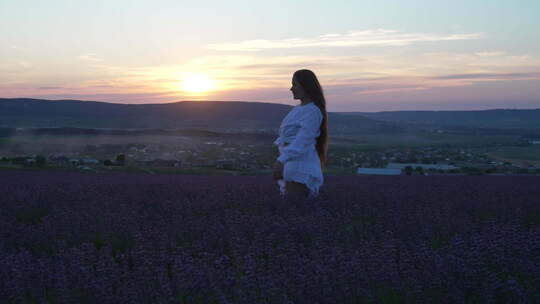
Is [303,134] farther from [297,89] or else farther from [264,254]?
[264,254]

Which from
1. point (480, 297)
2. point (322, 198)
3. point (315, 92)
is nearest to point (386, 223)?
point (322, 198)

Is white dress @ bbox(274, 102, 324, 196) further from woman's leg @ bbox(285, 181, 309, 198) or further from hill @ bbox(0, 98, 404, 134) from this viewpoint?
hill @ bbox(0, 98, 404, 134)

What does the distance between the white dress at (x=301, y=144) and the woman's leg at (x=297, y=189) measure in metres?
0.05

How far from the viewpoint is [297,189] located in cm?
→ 468

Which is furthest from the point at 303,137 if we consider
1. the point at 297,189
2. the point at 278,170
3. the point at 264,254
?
the point at 264,254

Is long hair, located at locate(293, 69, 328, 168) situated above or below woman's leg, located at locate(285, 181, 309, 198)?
above

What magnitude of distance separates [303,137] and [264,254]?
1.20m

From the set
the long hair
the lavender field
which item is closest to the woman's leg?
the lavender field

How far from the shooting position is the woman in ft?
14.4

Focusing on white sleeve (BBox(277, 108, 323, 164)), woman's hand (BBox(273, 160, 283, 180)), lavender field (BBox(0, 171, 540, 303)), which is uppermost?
white sleeve (BBox(277, 108, 323, 164))

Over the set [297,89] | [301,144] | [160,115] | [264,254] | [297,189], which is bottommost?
[264,254]

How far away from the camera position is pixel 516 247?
2986 millimetres

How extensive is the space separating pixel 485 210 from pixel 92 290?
13.7 feet

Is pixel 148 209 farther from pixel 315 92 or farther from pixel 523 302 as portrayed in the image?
pixel 523 302
